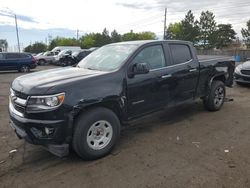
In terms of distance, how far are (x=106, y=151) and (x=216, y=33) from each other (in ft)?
205

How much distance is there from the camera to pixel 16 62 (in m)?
19.6

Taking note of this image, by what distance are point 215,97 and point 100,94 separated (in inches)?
145

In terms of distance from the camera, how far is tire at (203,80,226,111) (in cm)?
655

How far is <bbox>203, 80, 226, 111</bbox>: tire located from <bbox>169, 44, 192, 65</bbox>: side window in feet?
3.70

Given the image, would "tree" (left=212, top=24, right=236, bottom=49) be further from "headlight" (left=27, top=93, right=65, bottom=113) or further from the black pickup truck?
"headlight" (left=27, top=93, right=65, bottom=113)

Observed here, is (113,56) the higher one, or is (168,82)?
(113,56)

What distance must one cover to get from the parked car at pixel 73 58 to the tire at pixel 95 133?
1800 centimetres

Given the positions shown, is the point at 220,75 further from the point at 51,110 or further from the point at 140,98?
the point at 51,110

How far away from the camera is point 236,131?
533 centimetres

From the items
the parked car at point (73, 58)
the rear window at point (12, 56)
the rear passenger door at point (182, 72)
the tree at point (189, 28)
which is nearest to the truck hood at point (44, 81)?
the rear passenger door at point (182, 72)

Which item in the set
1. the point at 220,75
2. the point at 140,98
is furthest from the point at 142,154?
the point at 220,75

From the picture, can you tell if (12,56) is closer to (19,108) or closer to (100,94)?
(19,108)

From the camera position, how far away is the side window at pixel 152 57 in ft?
16.0

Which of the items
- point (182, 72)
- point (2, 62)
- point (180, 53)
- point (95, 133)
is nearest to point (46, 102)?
point (95, 133)
